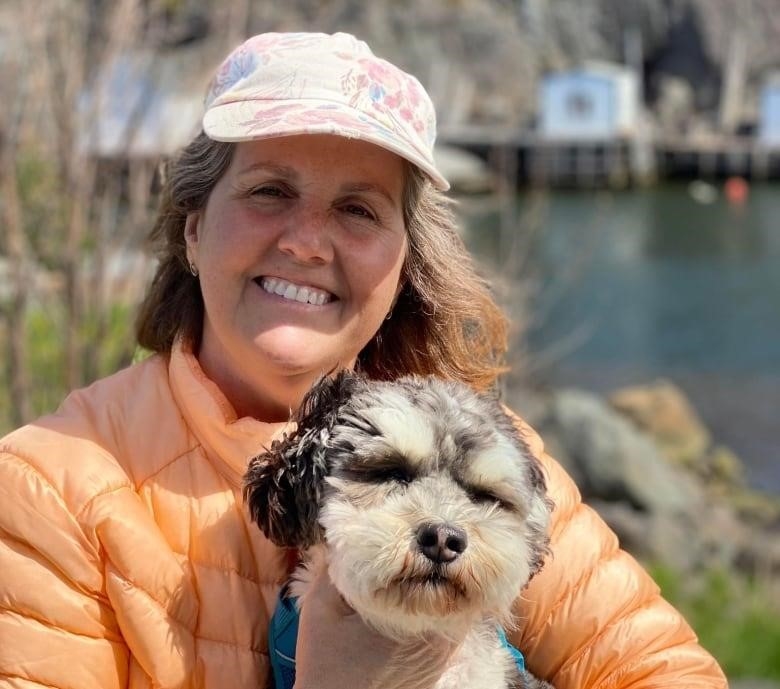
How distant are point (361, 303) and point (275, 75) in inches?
24.2

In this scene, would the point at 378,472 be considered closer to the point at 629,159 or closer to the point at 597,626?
the point at 597,626

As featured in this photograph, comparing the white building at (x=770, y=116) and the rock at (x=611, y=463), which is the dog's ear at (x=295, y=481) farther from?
the white building at (x=770, y=116)

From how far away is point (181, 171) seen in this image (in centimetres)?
299

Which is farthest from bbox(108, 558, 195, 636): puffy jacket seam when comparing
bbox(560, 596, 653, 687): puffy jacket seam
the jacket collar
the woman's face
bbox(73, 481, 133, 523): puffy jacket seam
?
bbox(560, 596, 653, 687): puffy jacket seam

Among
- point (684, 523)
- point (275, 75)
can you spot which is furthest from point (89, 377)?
point (684, 523)

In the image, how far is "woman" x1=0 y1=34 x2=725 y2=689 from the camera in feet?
7.97

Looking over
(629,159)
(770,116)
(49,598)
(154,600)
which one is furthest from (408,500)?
(770,116)

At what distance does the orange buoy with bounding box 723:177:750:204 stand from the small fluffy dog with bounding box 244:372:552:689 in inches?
1637

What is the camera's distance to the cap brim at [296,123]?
2535 mm

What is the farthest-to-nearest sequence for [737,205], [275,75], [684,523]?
[737,205]
[684,523]
[275,75]

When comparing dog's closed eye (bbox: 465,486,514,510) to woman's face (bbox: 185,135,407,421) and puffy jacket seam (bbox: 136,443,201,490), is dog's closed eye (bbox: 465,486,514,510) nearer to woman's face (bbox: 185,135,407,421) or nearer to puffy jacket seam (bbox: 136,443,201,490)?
woman's face (bbox: 185,135,407,421)

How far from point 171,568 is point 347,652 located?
444mm

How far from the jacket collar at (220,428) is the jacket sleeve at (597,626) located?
0.73m

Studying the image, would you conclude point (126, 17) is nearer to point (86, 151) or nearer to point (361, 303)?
point (86, 151)
